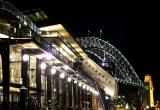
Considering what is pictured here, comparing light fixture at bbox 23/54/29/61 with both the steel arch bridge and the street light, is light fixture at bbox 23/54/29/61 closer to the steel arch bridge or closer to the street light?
the street light

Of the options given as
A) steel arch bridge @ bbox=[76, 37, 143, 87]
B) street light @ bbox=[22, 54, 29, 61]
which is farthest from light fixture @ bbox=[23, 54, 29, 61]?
steel arch bridge @ bbox=[76, 37, 143, 87]

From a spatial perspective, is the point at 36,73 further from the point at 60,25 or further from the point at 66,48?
the point at 66,48

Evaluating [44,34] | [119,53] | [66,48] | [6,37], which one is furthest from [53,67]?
[119,53]

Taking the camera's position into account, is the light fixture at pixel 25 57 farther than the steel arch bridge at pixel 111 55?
No

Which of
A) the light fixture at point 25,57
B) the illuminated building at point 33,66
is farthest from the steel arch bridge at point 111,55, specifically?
the light fixture at point 25,57

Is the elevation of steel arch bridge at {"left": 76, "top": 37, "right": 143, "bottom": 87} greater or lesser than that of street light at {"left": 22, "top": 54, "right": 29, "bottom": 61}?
greater

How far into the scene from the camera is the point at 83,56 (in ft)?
366

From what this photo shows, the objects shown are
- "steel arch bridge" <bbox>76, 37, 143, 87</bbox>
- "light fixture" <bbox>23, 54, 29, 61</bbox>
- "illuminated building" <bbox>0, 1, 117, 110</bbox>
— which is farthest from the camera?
"steel arch bridge" <bbox>76, 37, 143, 87</bbox>

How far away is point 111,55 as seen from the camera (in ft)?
539

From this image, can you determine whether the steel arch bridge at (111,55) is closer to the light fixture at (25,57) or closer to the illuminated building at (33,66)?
the illuminated building at (33,66)

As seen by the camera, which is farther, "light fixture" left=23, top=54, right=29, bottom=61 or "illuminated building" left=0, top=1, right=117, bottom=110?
"light fixture" left=23, top=54, right=29, bottom=61

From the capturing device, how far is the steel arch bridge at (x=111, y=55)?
158m

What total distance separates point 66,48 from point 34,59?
83.1 ft

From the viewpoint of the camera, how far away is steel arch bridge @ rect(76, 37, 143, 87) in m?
158
